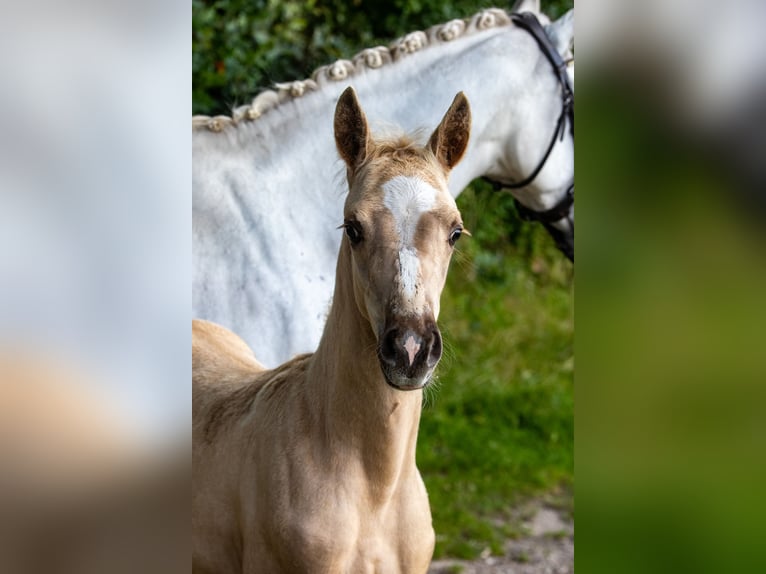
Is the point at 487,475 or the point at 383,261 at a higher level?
the point at 383,261

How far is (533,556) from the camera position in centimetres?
357

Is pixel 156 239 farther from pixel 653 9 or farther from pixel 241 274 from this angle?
pixel 241 274

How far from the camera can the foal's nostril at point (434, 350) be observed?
130 centimetres

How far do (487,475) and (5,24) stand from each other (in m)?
3.78

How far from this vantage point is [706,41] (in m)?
0.64

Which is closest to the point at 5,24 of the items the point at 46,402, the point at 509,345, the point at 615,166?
the point at 46,402

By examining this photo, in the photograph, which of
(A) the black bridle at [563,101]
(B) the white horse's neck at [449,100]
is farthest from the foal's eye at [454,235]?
(A) the black bridle at [563,101]

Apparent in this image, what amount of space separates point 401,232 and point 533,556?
2.56 m

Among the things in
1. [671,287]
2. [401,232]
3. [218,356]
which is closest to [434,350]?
[401,232]

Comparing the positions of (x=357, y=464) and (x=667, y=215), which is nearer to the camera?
(x=667, y=215)

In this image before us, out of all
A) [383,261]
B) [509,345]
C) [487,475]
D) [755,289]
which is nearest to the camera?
[755,289]

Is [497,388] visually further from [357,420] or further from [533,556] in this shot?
[357,420]

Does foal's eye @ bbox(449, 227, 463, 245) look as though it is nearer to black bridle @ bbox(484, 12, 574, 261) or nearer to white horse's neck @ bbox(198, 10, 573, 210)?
white horse's neck @ bbox(198, 10, 573, 210)

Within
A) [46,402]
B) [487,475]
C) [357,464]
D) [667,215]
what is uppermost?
[667,215]
